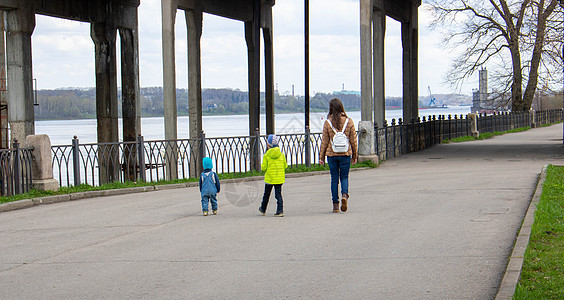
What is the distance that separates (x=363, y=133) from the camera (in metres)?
22.3

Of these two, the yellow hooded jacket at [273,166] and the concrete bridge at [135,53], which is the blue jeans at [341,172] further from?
the concrete bridge at [135,53]

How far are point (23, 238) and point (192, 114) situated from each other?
19093mm

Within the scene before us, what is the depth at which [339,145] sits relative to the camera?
38.1 ft

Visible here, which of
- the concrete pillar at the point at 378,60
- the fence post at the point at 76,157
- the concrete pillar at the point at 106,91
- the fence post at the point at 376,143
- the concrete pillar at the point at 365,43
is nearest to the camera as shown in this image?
the fence post at the point at 76,157

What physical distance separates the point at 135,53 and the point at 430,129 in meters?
15.0

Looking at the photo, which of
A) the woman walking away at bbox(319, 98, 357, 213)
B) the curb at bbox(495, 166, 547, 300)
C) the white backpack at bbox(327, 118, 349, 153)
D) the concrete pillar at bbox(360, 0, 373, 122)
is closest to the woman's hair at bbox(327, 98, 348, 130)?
the woman walking away at bbox(319, 98, 357, 213)

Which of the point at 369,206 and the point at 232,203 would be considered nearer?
the point at 369,206

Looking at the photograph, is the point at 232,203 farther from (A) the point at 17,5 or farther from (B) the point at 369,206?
(A) the point at 17,5

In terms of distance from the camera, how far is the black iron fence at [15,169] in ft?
48.5

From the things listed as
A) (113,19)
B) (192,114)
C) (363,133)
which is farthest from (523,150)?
(113,19)

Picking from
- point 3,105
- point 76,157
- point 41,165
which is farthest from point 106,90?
point 41,165

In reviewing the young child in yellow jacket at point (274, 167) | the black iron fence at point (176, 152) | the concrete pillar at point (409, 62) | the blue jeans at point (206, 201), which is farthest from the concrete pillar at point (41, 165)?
the concrete pillar at point (409, 62)

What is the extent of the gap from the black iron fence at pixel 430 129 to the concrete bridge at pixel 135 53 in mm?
941

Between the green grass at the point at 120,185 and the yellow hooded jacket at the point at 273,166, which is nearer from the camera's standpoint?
the yellow hooded jacket at the point at 273,166
